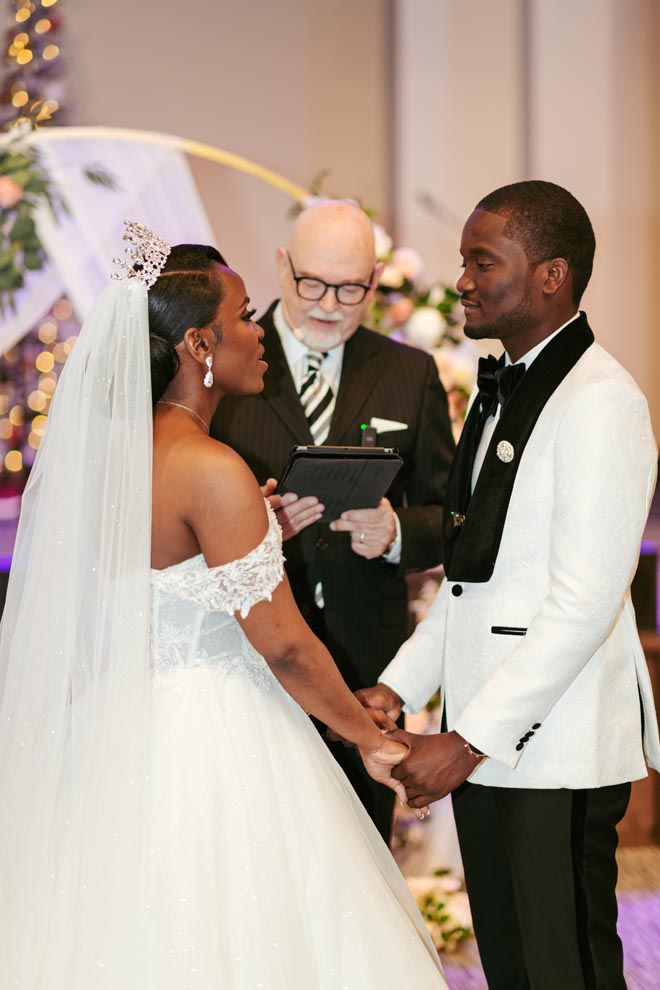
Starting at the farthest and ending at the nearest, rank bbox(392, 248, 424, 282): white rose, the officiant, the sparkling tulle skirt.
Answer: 1. bbox(392, 248, 424, 282): white rose
2. the officiant
3. the sparkling tulle skirt

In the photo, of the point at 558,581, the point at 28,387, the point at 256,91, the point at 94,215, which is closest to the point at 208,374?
the point at 558,581

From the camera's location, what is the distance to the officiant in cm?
302

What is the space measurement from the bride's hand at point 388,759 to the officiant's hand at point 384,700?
→ 0.72 feet

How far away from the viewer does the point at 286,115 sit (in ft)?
18.7

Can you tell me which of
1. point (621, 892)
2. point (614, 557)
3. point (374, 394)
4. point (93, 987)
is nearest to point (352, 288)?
point (374, 394)

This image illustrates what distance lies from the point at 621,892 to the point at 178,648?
2643 mm

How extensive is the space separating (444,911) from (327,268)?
2071mm

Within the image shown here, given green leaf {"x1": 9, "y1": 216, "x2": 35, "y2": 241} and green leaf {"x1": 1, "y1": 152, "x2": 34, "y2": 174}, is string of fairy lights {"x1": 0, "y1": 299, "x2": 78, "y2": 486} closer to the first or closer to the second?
green leaf {"x1": 9, "y1": 216, "x2": 35, "y2": 241}

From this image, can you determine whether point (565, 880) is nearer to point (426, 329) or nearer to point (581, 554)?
point (581, 554)

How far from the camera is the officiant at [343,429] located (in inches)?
119

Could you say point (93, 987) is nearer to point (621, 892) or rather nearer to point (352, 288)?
point (352, 288)

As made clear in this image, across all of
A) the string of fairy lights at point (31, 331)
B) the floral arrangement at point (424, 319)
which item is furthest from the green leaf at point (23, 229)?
the floral arrangement at point (424, 319)

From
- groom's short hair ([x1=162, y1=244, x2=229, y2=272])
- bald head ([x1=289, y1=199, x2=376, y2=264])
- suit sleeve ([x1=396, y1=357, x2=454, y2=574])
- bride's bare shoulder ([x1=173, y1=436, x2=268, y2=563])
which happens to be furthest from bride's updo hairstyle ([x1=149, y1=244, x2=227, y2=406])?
suit sleeve ([x1=396, y1=357, x2=454, y2=574])

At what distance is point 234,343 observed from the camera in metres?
2.23
